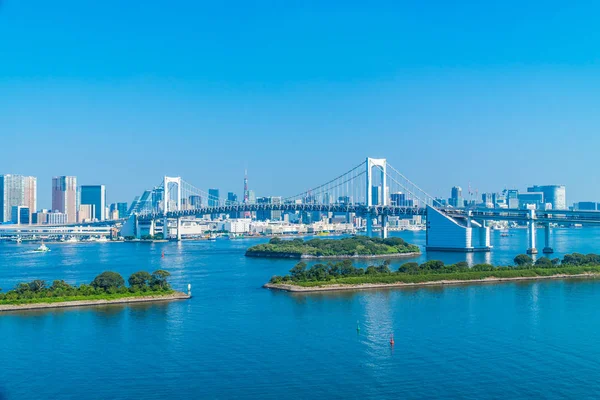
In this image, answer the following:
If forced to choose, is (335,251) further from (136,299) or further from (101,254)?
(136,299)

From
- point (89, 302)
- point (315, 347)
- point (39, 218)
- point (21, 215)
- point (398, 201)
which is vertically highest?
point (398, 201)

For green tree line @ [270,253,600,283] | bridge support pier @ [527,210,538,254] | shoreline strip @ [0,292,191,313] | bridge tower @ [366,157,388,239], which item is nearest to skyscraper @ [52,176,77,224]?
bridge tower @ [366,157,388,239]

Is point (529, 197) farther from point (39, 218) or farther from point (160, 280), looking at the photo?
point (160, 280)

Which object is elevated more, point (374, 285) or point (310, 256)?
point (310, 256)

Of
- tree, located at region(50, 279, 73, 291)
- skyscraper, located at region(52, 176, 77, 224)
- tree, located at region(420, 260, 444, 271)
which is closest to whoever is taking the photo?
tree, located at region(50, 279, 73, 291)

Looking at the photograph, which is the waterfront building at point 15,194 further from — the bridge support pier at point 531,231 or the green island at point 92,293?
the green island at point 92,293

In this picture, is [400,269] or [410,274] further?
[400,269]

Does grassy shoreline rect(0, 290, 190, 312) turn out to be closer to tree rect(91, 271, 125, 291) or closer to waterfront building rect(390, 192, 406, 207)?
tree rect(91, 271, 125, 291)

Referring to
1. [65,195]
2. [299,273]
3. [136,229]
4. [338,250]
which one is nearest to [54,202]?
[65,195]
